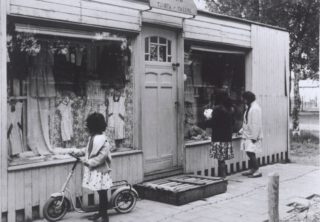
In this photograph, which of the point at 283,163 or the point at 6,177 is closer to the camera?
the point at 6,177

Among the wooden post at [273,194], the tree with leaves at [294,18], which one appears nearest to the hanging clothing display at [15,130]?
the wooden post at [273,194]

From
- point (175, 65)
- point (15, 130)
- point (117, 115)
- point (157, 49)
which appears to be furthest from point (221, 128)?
point (15, 130)

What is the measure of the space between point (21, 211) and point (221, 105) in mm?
4310

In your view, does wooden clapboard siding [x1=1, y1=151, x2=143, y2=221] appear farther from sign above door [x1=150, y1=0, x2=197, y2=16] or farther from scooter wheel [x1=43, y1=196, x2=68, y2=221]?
sign above door [x1=150, y1=0, x2=197, y2=16]

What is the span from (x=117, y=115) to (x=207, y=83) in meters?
3.14

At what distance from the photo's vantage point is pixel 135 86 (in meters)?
7.94

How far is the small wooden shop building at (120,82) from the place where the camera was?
630cm

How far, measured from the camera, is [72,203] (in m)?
6.34

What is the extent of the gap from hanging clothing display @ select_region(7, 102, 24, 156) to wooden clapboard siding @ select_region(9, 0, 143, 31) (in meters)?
1.39

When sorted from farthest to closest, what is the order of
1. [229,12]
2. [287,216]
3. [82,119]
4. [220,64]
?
[229,12] → [220,64] → [82,119] → [287,216]

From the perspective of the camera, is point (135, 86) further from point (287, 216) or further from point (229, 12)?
point (229, 12)

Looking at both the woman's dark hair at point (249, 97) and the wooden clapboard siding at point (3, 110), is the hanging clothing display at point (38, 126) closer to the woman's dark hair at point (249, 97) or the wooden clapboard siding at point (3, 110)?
the wooden clapboard siding at point (3, 110)

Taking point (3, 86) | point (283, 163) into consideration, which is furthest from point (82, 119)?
point (283, 163)

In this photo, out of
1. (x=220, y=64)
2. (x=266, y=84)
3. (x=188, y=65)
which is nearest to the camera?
(x=188, y=65)
